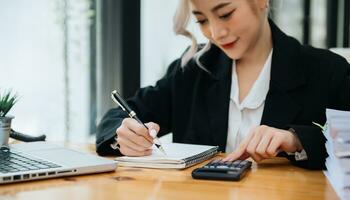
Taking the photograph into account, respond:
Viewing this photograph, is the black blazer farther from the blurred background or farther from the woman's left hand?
the blurred background

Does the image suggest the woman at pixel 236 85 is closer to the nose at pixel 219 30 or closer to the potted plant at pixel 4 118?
the nose at pixel 219 30

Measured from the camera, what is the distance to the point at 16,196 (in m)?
0.76

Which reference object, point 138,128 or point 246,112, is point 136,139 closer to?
point 138,128

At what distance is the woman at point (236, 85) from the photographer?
1353mm

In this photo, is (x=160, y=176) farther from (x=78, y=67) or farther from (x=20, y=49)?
(x=78, y=67)

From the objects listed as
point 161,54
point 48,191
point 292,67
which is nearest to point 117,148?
point 48,191

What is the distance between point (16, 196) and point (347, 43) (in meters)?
2.94

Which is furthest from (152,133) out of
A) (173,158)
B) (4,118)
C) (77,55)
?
(77,55)

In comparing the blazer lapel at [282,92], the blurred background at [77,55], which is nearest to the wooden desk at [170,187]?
the blazer lapel at [282,92]

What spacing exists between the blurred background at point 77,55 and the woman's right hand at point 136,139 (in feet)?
2.98

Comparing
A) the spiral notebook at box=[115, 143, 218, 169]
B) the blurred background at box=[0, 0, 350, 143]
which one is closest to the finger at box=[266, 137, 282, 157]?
the spiral notebook at box=[115, 143, 218, 169]

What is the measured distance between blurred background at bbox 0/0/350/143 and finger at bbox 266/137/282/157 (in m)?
1.05

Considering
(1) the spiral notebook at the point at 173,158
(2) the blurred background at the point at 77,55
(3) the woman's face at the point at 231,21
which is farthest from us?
(2) the blurred background at the point at 77,55

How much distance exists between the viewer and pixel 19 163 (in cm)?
92
